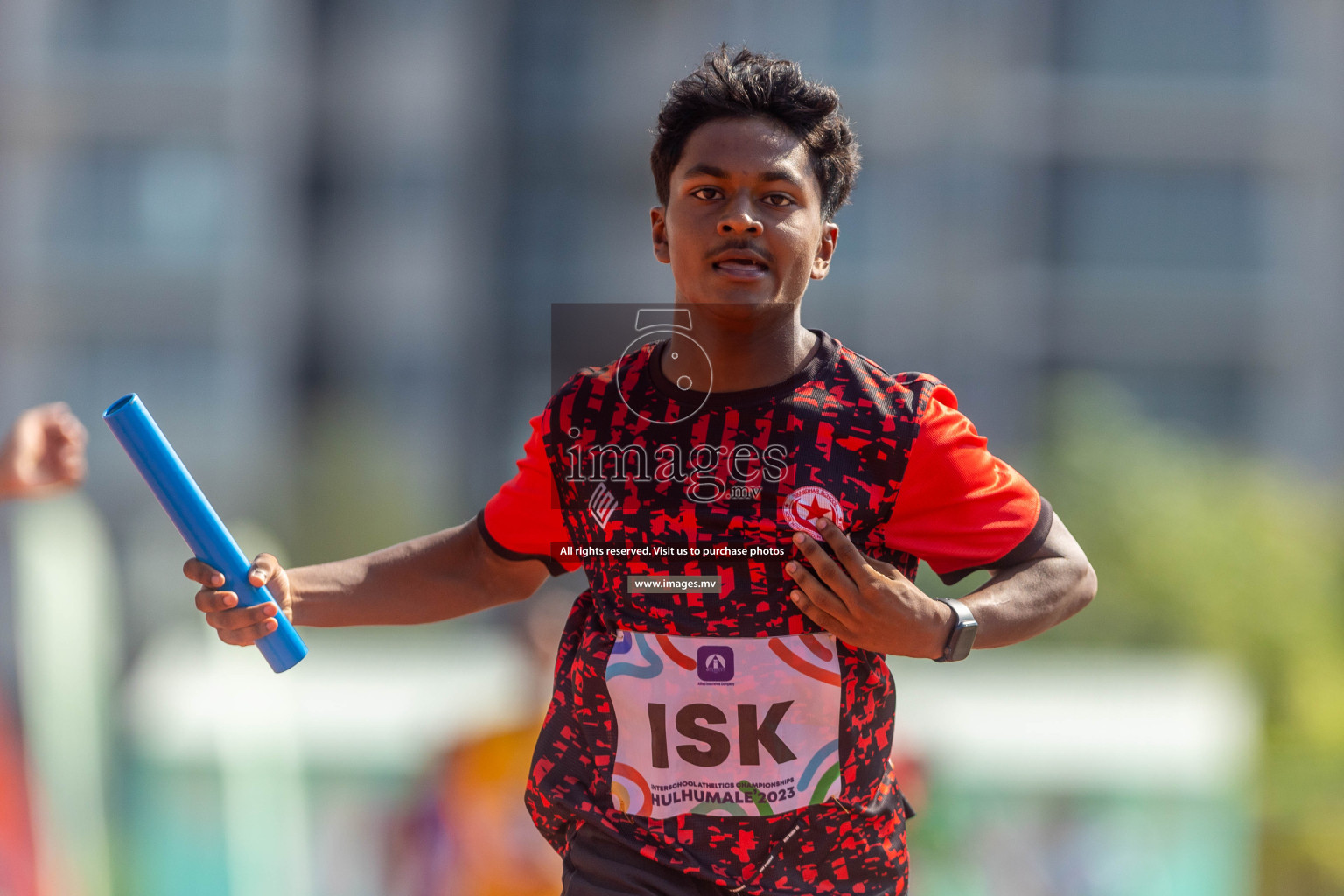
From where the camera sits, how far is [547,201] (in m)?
25.3

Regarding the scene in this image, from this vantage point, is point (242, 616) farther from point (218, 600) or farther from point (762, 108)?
point (762, 108)

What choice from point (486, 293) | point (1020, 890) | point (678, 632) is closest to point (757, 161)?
point (678, 632)

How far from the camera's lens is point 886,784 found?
2193 millimetres

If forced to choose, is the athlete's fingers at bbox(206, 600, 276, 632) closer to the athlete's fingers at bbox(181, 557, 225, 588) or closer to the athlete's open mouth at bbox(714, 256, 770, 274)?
the athlete's fingers at bbox(181, 557, 225, 588)

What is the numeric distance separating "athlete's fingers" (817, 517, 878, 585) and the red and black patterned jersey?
0.09 metres

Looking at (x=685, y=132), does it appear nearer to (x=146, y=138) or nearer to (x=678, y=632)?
(x=678, y=632)

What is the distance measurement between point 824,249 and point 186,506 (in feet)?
3.38

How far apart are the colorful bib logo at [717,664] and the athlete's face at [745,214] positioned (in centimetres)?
51

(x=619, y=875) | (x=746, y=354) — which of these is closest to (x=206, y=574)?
(x=619, y=875)

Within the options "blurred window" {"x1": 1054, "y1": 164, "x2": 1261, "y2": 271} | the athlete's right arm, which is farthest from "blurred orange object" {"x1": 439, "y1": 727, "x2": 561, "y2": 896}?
"blurred window" {"x1": 1054, "y1": 164, "x2": 1261, "y2": 271}

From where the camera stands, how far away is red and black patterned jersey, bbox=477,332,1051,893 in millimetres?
2088

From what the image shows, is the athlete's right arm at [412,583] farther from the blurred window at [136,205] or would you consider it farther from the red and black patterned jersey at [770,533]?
the blurred window at [136,205]

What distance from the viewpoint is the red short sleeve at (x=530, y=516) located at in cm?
230

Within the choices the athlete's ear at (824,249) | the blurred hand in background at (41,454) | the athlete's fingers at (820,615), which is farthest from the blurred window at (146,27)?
the athlete's fingers at (820,615)
